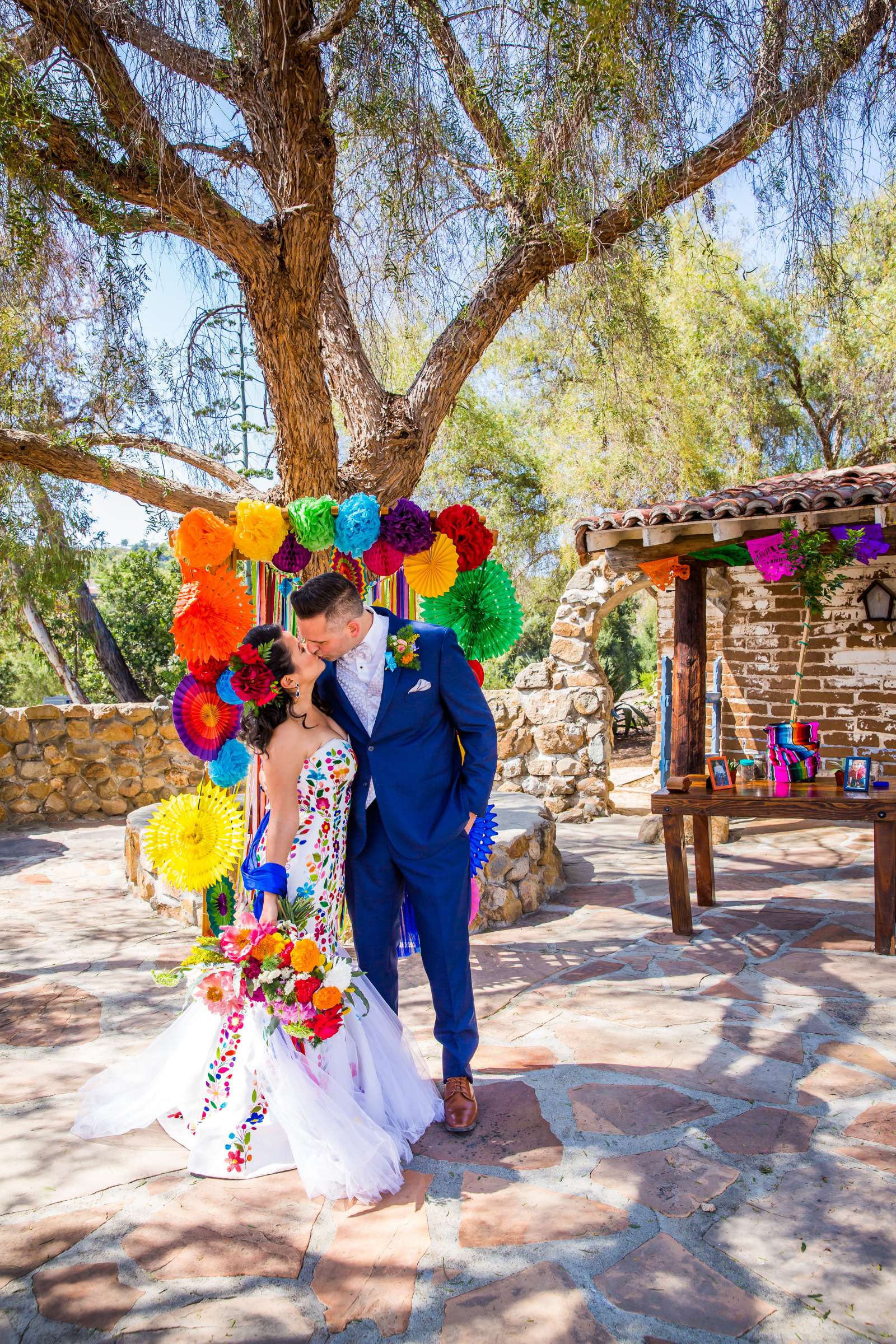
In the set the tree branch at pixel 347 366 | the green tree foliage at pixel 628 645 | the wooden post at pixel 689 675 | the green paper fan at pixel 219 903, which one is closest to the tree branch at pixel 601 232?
the tree branch at pixel 347 366

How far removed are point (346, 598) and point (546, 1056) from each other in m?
1.98

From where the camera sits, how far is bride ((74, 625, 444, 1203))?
2.61 meters

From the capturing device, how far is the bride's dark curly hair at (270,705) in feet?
9.27

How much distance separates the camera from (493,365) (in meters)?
13.3

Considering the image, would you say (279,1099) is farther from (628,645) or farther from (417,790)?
(628,645)

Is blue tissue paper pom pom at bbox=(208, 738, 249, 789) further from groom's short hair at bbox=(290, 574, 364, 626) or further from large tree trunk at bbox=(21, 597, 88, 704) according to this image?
large tree trunk at bbox=(21, 597, 88, 704)

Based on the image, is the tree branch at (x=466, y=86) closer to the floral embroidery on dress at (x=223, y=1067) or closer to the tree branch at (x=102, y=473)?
the tree branch at (x=102, y=473)

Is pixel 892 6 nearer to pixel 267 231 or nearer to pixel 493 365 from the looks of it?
pixel 267 231

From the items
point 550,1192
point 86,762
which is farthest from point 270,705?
point 86,762

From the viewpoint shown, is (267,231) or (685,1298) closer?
(685,1298)

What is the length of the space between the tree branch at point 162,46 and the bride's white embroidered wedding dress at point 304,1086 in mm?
3575

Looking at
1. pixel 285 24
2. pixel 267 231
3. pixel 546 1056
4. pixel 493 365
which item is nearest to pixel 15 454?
pixel 267 231

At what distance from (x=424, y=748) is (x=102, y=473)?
3.49m

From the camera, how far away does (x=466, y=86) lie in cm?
530
